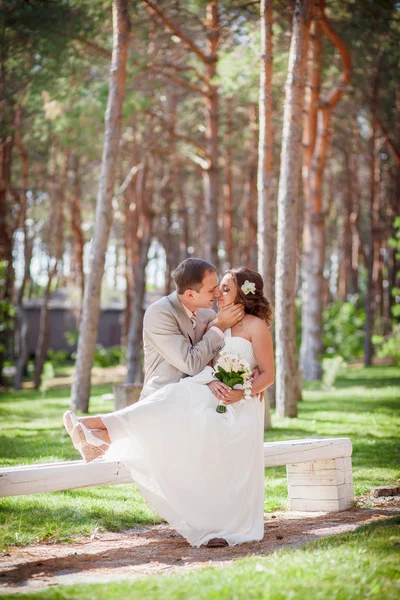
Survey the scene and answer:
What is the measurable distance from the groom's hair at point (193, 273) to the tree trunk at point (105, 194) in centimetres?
761

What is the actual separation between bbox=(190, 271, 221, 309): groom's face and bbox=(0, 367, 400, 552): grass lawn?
2100mm

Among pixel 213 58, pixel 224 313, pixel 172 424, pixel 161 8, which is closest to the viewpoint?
pixel 172 424

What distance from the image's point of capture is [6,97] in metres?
17.2

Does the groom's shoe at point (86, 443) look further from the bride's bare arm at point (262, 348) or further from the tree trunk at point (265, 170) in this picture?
the tree trunk at point (265, 170)

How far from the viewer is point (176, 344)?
235 inches

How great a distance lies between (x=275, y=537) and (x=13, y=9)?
12142 mm

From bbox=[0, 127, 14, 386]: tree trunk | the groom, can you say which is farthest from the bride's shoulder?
bbox=[0, 127, 14, 386]: tree trunk

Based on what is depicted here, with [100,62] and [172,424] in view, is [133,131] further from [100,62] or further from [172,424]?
[172,424]

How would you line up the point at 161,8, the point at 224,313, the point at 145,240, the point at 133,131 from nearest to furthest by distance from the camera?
the point at 224,313 < the point at 161,8 < the point at 145,240 < the point at 133,131

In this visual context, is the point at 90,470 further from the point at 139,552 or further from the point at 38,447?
the point at 38,447

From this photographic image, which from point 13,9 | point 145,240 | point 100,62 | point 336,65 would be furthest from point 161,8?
point 145,240

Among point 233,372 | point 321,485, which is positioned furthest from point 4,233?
point 233,372

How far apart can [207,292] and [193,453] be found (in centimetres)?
128

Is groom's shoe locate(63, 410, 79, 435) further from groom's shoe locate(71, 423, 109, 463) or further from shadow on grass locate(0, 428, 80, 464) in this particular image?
shadow on grass locate(0, 428, 80, 464)
